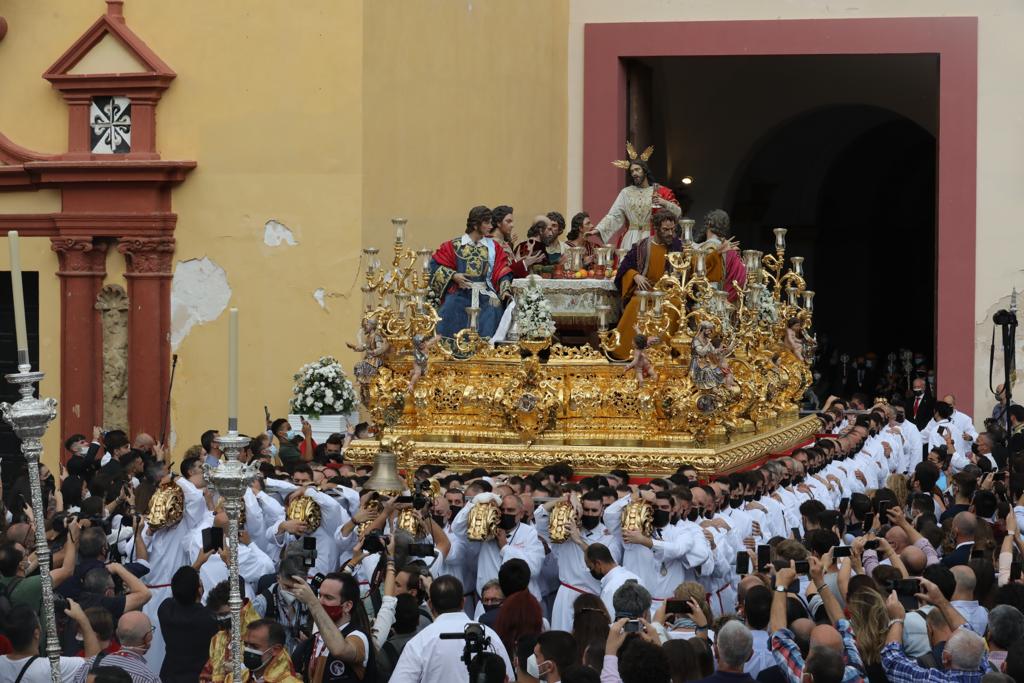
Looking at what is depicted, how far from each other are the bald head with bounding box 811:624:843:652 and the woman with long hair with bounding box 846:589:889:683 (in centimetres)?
33

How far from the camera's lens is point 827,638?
721cm

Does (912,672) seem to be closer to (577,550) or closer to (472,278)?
(577,550)

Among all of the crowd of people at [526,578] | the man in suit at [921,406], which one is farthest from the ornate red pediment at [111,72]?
the man in suit at [921,406]

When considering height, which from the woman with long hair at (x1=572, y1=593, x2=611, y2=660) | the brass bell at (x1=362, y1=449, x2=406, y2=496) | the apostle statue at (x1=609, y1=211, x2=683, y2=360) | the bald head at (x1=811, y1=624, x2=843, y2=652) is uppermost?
the apostle statue at (x1=609, y1=211, x2=683, y2=360)

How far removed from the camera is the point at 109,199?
17938mm

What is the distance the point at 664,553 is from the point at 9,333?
1043cm

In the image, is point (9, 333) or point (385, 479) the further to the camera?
point (9, 333)

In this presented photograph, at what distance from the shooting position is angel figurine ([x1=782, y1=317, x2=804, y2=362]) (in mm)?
16344

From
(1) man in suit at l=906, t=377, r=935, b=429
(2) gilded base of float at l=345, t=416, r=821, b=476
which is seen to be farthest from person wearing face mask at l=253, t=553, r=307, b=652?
(1) man in suit at l=906, t=377, r=935, b=429

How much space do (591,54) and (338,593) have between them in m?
15.4

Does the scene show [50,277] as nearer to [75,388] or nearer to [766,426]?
[75,388]

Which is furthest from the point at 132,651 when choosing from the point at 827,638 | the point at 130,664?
the point at 827,638

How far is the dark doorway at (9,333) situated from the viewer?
715 inches

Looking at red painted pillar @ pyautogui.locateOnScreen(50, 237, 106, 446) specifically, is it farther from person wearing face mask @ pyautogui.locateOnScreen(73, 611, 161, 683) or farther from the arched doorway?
the arched doorway
